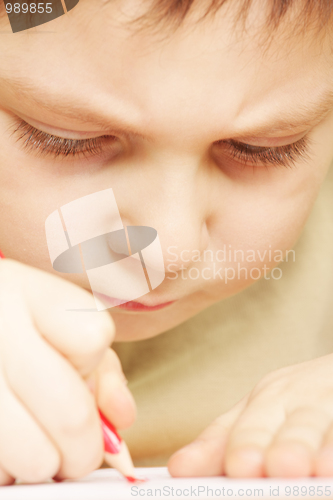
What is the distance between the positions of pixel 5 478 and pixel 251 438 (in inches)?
5.2

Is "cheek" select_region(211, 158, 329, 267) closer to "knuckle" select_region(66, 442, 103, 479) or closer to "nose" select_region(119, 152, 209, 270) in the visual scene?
"nose" select_region(119, 152, 209, 270)

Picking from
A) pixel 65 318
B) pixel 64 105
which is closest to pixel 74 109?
pixel 64 105

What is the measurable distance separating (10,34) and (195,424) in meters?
0.47

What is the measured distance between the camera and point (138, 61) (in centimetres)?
33

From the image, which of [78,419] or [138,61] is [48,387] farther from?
[138,61]

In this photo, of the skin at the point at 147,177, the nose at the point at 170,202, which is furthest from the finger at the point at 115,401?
the nose at the point at 170,202

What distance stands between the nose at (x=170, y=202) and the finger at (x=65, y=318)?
136 mm

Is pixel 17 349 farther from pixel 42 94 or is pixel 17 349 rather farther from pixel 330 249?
pixel 330 249

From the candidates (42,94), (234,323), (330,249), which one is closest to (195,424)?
(234,323)

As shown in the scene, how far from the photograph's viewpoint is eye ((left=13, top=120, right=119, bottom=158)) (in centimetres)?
37

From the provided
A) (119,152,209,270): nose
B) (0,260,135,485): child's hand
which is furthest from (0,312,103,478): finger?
(119,152,209,270): nose

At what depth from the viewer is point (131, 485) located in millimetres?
261

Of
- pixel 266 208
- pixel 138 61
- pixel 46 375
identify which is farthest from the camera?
pixel 266 208

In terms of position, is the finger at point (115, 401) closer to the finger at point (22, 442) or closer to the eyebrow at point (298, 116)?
the finger at point (22, 442)
